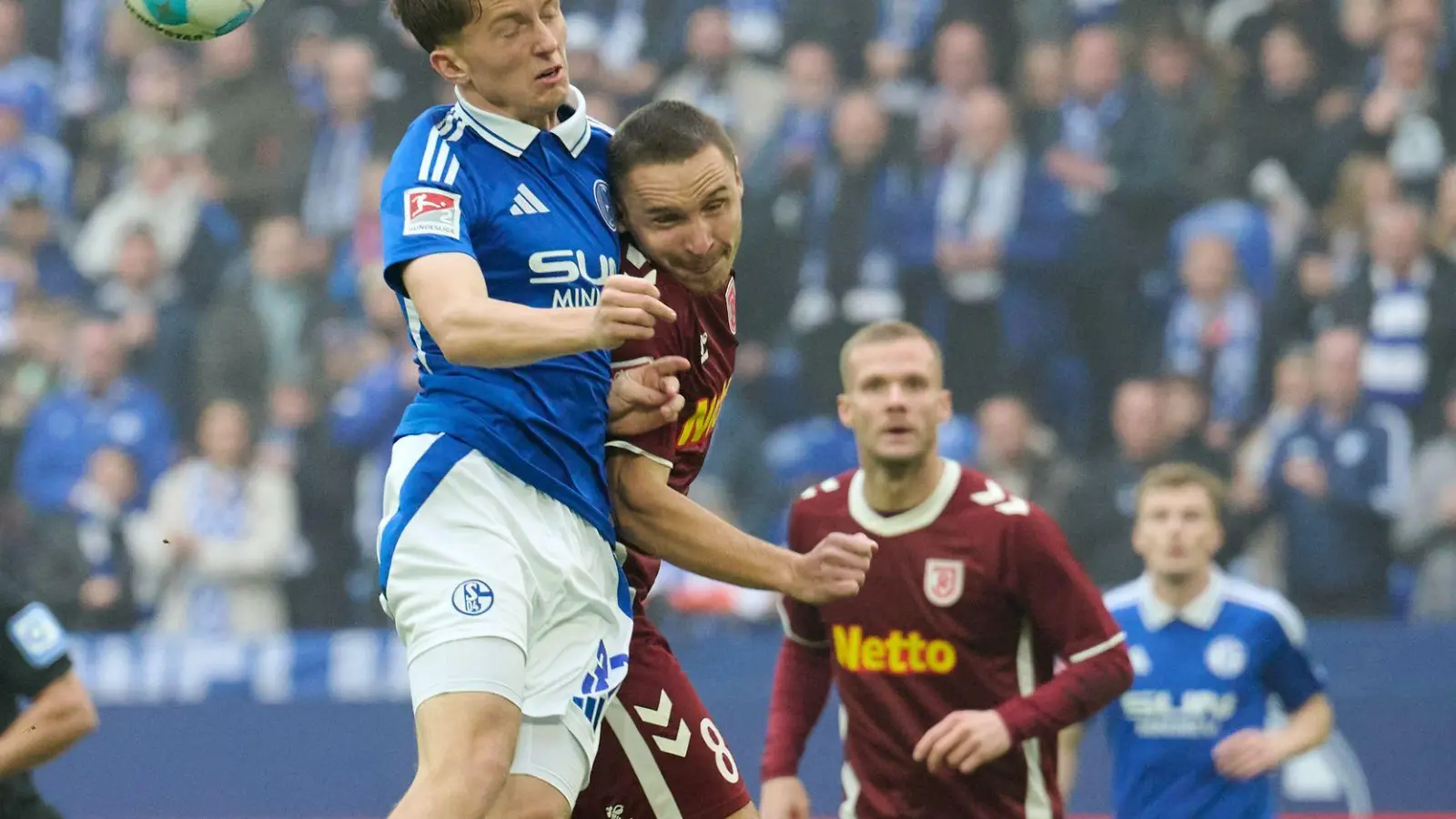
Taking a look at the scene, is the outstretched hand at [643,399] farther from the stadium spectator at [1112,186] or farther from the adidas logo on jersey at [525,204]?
the stadium spectator at [1112,186]

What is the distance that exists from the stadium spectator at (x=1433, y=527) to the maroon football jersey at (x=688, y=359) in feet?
21.8

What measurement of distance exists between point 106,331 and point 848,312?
4.44m

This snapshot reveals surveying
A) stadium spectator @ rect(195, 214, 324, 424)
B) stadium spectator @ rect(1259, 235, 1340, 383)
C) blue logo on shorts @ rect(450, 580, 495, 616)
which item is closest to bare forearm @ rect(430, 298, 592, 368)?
blue logo on shorts @ rect(450, 580, 495, 616)

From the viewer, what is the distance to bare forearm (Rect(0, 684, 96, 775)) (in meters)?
5.16

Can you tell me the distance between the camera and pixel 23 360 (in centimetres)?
1138

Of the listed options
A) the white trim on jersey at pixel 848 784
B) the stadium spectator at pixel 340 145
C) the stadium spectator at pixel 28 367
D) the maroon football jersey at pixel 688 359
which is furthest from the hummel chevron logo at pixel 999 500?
the stadium spectator at pixel 28 367

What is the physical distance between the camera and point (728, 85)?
11.6 metres

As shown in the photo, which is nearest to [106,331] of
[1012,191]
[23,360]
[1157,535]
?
[23,360]

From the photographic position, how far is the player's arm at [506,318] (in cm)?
343

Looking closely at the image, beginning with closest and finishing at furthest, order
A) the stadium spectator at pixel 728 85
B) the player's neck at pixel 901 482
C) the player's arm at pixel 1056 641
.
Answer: the player's arm at pixel 1056 641, the player's neck at pixel 901 482, the stadium spectator at pixel 728 85

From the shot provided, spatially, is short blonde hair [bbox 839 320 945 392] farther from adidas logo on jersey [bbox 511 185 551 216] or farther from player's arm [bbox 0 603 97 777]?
player's arm [bbox 0 603 97 777]

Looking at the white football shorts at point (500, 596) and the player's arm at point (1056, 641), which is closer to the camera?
the white football shorts at point (500, 596)

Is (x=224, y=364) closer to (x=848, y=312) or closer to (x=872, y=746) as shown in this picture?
(x=848, y=312)

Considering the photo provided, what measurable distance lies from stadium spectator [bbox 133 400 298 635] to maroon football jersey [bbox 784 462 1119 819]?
5864 millimetres
